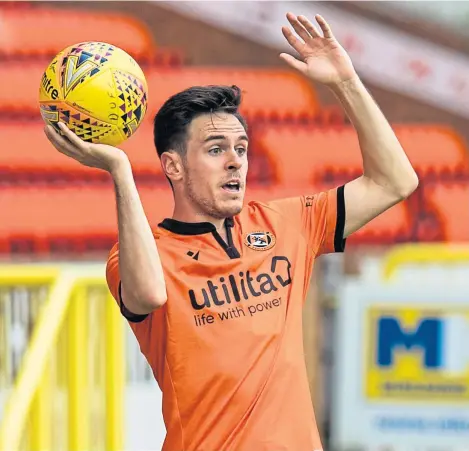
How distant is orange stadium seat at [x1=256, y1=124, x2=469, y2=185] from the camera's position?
8.97 meters

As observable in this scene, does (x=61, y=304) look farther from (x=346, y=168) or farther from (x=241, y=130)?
(x=346, y=168)

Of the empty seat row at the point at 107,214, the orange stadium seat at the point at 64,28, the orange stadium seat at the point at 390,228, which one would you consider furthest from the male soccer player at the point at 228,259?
the orange stadium seat at the point at 64,28

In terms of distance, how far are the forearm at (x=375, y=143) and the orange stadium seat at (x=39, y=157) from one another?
18.5ft

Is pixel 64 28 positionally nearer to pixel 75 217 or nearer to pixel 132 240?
pixel 75 217

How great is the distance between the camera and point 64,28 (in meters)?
8.90

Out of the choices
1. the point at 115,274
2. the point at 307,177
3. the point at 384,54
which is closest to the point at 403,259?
the point at 307,177

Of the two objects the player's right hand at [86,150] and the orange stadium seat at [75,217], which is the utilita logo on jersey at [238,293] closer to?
the player's right hand at [86,150]

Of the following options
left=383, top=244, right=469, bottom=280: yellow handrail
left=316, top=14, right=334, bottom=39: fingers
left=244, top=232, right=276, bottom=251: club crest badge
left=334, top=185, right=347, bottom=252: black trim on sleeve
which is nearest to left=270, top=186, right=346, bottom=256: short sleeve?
left=334, top=185, right=347, bottom=252: black trim on sleeve

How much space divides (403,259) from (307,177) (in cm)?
248

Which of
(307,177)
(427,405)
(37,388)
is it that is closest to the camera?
(37,388)

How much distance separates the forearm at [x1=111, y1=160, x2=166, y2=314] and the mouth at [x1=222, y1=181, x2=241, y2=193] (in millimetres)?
371

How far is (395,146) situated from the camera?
10.8 feet

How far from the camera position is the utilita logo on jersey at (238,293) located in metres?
3.05

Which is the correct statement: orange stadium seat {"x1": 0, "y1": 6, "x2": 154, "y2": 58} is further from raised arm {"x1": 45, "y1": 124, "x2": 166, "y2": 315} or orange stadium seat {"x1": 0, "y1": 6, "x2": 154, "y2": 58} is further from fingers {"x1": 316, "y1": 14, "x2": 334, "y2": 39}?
raised arm {"x1": 45, "y1": 124, "x2": 166, "y2": 315}
